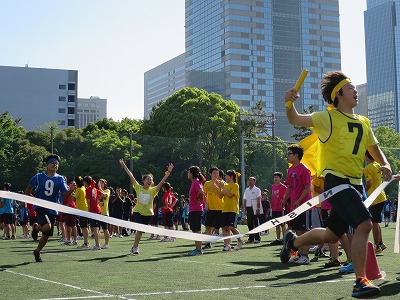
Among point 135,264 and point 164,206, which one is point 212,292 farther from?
point 164,206

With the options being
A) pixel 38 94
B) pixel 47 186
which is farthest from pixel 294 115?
pixel 38 94

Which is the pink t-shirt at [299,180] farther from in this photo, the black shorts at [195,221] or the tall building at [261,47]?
the tall building at [261,47]

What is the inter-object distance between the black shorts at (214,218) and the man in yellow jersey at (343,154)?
9.43m

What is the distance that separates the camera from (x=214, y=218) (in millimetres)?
16219

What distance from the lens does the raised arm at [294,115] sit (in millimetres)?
6117

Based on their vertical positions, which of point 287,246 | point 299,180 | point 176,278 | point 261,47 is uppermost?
point 261,47

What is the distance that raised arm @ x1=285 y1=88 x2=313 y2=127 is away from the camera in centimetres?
612

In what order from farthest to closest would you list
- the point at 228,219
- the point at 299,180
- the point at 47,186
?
1. the point at 228,219
2. the point at 47,186
3. the point at 299,180

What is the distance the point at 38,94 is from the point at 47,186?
12159 centimetres

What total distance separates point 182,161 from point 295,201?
26.0 meters

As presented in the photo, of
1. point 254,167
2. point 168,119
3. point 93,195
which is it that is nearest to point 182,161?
point 254,167

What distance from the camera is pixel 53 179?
40.4 feet

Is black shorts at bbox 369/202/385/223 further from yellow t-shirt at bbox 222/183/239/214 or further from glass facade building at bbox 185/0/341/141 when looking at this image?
glass facade building at bbox 185/0/341/141

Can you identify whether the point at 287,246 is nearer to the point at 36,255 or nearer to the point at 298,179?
the point at 298,179
